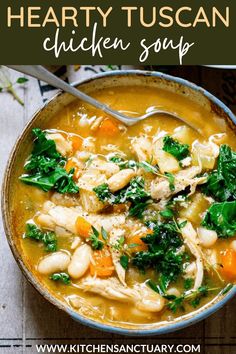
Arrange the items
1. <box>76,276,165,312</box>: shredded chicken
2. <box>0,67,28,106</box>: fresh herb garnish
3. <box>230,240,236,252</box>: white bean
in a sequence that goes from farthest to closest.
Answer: <box>0,67,28,106</box>: fresh herb garnish → <box>230,240,236,252</box>: white bean → <box>76,276,165,312</box>: shredded chicken

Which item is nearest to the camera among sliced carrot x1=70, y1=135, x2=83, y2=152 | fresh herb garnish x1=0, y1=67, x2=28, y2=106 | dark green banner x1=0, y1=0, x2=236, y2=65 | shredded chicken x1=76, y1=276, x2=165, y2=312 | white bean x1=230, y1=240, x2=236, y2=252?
shredded chicken x1=76, y1=276, x2=165, y2=312

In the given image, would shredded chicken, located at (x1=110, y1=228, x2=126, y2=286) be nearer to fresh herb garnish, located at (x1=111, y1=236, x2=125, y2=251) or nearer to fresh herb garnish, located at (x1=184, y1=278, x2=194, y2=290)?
fresh herb garnish, located at (x1=111, y1=236, x2=125, y2=251)

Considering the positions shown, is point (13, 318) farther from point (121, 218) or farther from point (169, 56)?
point (169, 56)

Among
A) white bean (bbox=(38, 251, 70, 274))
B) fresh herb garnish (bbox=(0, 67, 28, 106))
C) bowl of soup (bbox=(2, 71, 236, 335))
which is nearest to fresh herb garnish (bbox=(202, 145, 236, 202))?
bowl of soup (bbox=(2, 71, 236, 335))

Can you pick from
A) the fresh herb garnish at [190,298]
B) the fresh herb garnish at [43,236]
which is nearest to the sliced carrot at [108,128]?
the fresh herb garnish at [43,236]

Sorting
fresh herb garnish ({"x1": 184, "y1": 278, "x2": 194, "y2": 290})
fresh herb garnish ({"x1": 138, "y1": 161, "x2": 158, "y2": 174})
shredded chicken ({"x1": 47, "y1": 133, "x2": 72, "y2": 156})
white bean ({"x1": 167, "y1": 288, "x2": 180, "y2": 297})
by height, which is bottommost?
white bean ({"x1": 167, "y1": 288, "x2": 180, "y2": 297})

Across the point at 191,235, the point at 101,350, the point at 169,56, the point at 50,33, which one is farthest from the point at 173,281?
the point at 50,33
